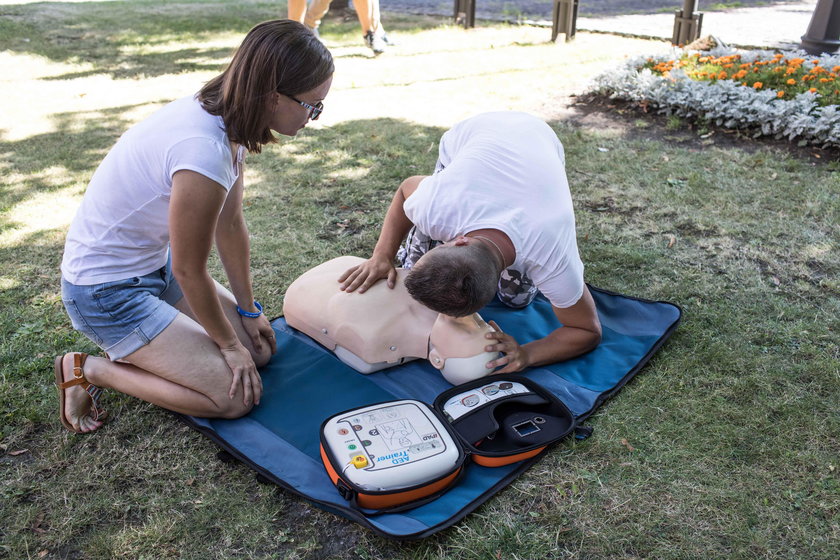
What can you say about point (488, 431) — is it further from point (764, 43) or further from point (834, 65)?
point (764, 43)

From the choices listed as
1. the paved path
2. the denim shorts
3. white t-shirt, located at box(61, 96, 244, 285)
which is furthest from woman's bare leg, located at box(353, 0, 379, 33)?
the denim shorts

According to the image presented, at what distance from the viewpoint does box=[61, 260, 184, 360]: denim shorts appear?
2451 mm

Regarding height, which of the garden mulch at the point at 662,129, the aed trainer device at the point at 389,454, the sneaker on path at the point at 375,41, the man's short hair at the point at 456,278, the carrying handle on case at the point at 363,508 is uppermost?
the sneaker on path at the point at 375,41

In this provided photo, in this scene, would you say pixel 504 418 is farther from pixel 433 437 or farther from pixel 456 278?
pixel 456 278

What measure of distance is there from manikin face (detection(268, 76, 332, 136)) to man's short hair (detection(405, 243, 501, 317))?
650 mm

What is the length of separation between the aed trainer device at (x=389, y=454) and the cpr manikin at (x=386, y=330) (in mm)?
363

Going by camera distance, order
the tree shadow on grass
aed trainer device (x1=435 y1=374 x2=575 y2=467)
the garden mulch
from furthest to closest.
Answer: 1. the garden mulch
2. the tree shadow on grass
3. aed trainer device (x1=435 y1=374 x2=575 y2=467)

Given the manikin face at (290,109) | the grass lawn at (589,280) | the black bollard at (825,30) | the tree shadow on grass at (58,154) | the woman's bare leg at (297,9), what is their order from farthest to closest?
the woman's bare leg at (297,9) → the black bollard at (825,30) → the tree shadow on grass at (58,154) → the manikin face at (290,109) → the grass lawn at (589,280)

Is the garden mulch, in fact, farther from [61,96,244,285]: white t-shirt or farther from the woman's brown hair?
[61,96,244,285]: white t-shirt

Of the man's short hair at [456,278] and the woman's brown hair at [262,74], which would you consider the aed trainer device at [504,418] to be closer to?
the man's short hair at [456,278]

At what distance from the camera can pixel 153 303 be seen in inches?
99.7

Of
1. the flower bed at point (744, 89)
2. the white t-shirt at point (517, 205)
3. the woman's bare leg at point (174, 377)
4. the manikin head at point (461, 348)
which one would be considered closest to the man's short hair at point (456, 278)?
the white t-shirt at point (517, 205)

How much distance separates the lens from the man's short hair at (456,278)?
229cm

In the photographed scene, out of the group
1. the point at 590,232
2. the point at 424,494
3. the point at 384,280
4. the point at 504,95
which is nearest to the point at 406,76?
the point at 504,95
